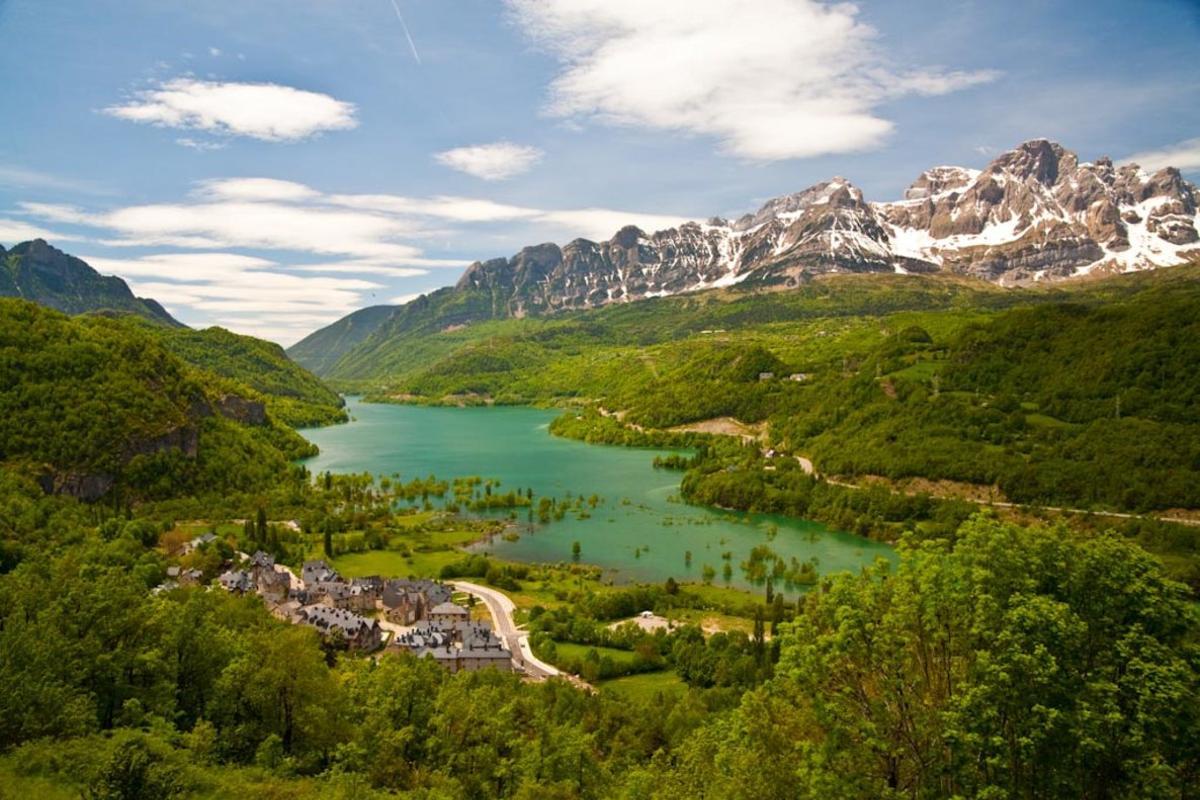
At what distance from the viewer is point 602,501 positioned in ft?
279

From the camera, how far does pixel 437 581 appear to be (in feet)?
172

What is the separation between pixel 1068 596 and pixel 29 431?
7712 cm

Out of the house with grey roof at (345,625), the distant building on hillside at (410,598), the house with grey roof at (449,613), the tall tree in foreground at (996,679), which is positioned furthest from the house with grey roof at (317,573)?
the tall tree in foreground at (996,679)

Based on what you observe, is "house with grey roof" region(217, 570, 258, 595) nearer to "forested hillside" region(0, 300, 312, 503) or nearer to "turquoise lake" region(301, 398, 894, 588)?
"turquoise lake" region(301, 398, 894, 588)

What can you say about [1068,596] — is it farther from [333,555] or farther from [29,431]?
[29,431]

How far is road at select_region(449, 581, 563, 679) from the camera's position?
126 ft

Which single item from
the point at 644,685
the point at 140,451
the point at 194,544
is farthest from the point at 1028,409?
the point at 140,451

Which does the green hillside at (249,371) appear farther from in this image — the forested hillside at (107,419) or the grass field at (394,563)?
the grass field at (394,563)

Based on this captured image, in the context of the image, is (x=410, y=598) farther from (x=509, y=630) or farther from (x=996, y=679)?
(x=996, y=679)

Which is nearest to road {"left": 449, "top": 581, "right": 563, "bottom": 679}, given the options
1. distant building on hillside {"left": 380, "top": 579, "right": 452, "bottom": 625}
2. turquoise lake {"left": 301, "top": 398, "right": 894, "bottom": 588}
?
distant building on hillside {"left": 380, "top": 579, "right": 452, "bottom": 625}

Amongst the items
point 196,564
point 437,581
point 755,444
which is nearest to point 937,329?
point 755,444

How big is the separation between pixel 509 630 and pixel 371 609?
34.2 ft

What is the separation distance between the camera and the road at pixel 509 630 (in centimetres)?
3828

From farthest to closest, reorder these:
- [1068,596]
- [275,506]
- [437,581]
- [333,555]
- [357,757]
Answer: [275,506] → [333,555] → [437,581] → [357,757] → [1068,596]
